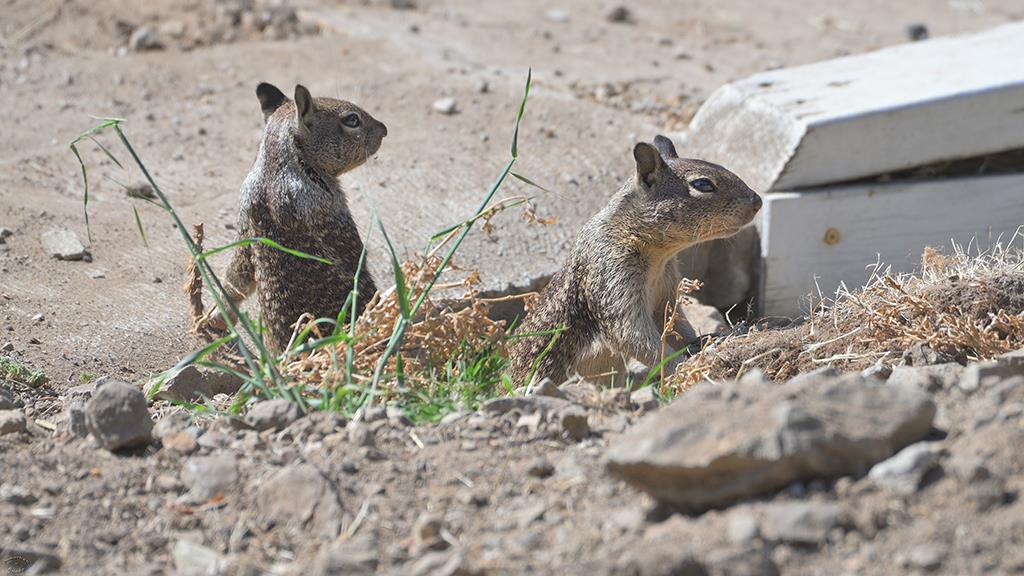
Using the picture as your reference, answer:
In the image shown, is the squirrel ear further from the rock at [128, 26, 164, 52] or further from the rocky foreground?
the rock at [128, 26, 164, 52]

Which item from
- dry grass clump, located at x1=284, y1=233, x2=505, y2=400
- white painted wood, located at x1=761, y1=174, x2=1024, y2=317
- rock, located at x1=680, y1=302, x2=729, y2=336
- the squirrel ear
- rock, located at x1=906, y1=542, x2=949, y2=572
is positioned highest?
rock, located at x1=906, y1=542, x2=949, y2=572

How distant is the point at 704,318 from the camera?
285 inches

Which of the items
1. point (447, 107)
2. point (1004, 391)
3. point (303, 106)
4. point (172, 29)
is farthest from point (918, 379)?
point (172, 29)

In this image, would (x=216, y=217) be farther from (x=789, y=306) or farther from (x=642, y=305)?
(x=789, y=306)

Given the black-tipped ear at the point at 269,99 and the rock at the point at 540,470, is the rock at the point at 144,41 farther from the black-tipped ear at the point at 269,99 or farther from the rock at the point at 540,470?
the rock at the point at 540,470

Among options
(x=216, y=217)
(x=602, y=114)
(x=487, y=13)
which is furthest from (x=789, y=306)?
(x=487, y=13)

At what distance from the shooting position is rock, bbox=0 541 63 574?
11.0 feet

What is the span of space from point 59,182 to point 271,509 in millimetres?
5318

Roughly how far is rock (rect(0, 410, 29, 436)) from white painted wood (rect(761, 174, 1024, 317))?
4.22 meters

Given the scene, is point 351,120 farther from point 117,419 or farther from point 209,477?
point 209,477

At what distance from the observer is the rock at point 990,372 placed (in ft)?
12.1

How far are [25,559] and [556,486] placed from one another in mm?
1546

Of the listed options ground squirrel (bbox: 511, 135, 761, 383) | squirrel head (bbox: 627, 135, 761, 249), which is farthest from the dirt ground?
squirrel head (bbox: 627, 135, 761, 249)

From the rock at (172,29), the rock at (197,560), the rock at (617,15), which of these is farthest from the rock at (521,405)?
the rock at (617,15)
